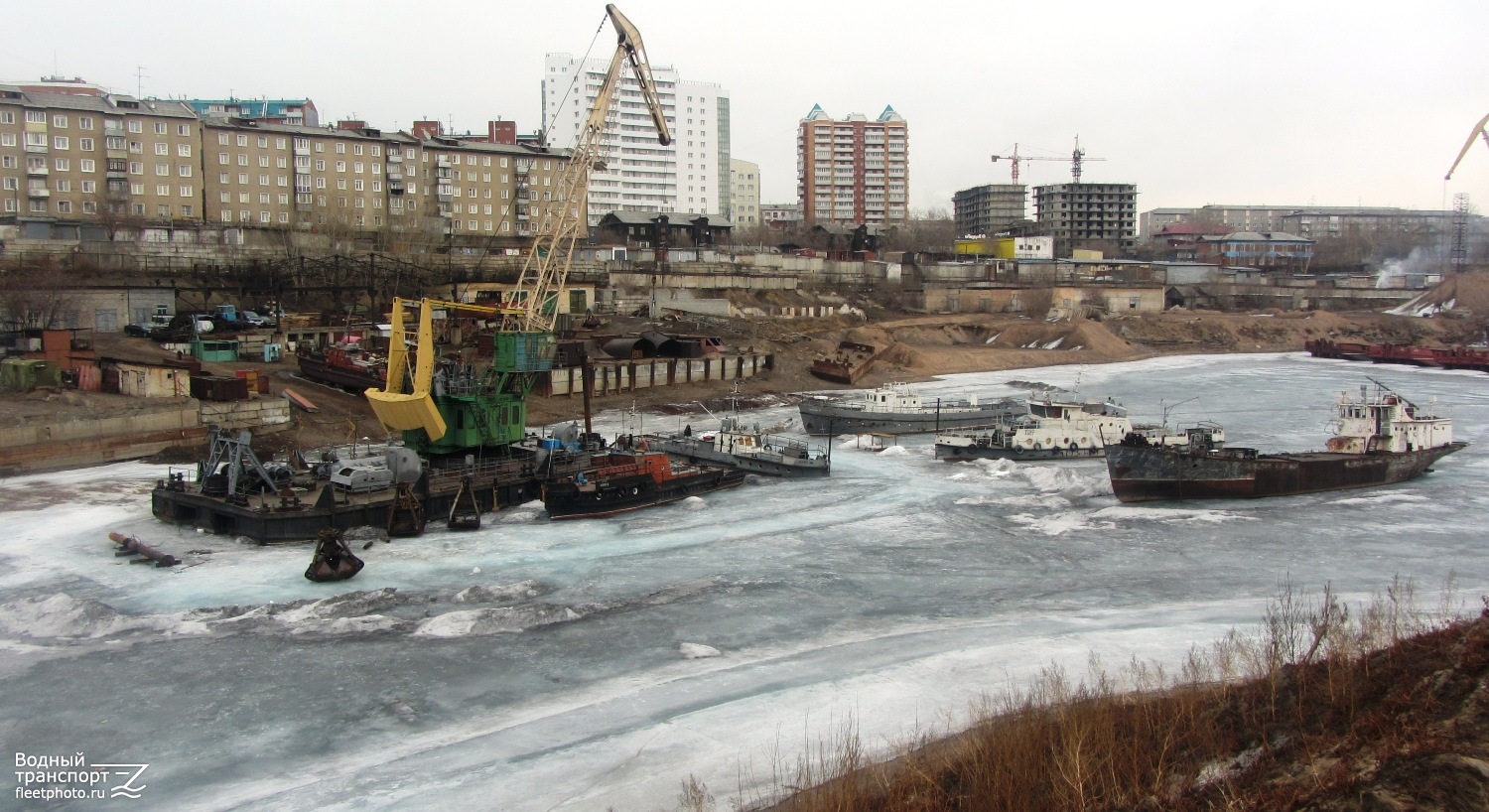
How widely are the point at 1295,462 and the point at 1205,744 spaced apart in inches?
1039

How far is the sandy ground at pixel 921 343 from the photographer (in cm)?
4316

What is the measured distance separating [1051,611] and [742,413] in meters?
30.8

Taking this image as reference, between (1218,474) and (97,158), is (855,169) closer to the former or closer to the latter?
(97,158)

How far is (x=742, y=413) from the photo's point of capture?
2104 inches

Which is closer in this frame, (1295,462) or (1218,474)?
(1218,474)

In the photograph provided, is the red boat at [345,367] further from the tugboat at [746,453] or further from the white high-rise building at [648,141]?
the white high-rise building at [648,141]

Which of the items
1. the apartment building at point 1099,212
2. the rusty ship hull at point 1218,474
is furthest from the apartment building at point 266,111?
the apartment building at point 1099,212

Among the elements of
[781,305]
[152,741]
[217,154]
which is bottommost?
[152,741]

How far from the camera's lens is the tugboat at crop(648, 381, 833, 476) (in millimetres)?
38906

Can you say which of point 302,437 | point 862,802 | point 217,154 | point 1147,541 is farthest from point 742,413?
point 217,154

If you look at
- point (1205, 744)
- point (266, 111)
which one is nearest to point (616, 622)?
point (1205, 744)

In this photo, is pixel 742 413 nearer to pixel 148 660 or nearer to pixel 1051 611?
pixel 1051 611

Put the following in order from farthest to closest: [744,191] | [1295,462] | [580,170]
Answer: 1. [744,191]
2. [580,170]
3. [1295,462]

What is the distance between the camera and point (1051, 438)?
142ft
